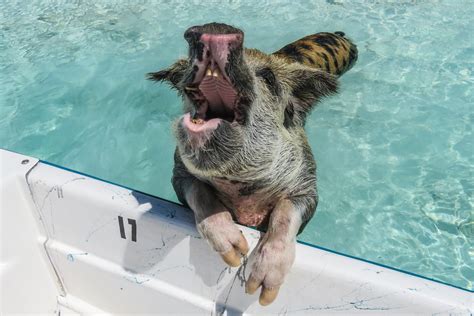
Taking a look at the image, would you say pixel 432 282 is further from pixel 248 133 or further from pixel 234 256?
pixel 248 133

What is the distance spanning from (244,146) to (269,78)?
1.38ft

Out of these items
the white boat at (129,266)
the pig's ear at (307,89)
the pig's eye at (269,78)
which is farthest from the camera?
the pig's ear at (307,89)

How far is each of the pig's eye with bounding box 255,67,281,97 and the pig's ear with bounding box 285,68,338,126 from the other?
230 mm

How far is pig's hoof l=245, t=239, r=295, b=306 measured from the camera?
80.7 inches

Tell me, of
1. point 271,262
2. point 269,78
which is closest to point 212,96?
point 269,78

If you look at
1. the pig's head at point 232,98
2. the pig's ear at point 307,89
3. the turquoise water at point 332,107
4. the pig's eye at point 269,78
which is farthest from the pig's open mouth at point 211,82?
the turquoise water at point 332,107

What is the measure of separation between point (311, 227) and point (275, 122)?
1.82 metres

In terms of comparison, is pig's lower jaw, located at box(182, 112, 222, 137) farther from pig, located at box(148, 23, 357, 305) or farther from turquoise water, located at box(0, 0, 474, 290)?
turquoise water, located at box(0, 0, 474, 290)

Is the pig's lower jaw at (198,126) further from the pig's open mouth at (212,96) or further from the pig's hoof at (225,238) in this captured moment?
the pig's hoof at (225,238)

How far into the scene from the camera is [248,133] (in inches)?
84.4

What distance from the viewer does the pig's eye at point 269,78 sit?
2.35m

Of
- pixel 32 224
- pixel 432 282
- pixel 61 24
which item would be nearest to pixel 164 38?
pixel 61 24

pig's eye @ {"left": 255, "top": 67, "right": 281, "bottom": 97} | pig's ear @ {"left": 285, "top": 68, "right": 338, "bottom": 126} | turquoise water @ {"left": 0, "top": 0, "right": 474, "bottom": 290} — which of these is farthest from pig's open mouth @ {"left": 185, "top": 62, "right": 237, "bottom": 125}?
turquoise water @ {"left": 0, "top": 0, "right": 474, "bottom": 290}

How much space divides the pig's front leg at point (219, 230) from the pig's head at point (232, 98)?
0.72 ft
